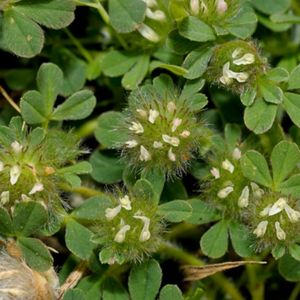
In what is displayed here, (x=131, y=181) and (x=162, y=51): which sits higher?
(x=162, y=51)

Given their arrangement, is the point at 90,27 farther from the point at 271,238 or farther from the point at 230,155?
the point at 271,238

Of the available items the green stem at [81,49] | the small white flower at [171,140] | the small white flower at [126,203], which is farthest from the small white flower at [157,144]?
the green stem at [81,49]

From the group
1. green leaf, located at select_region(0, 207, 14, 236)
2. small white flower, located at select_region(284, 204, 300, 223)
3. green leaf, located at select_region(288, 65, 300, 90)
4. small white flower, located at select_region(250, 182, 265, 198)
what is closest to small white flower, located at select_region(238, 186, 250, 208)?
small white flower, located at select_region(250, 182, 265, 198)

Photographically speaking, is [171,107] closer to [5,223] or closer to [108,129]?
[108,129]

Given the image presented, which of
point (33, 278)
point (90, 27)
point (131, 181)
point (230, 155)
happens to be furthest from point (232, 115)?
point (33, 278)

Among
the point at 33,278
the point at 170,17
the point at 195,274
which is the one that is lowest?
the point at 195,274

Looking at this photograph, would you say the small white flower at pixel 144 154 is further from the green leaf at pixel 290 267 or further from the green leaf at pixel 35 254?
the green leaf at pixel 290 267

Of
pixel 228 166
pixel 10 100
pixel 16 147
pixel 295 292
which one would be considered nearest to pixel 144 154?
pixel 228 166

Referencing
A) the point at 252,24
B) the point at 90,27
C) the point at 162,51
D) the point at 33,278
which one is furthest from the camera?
the point at 90,27
